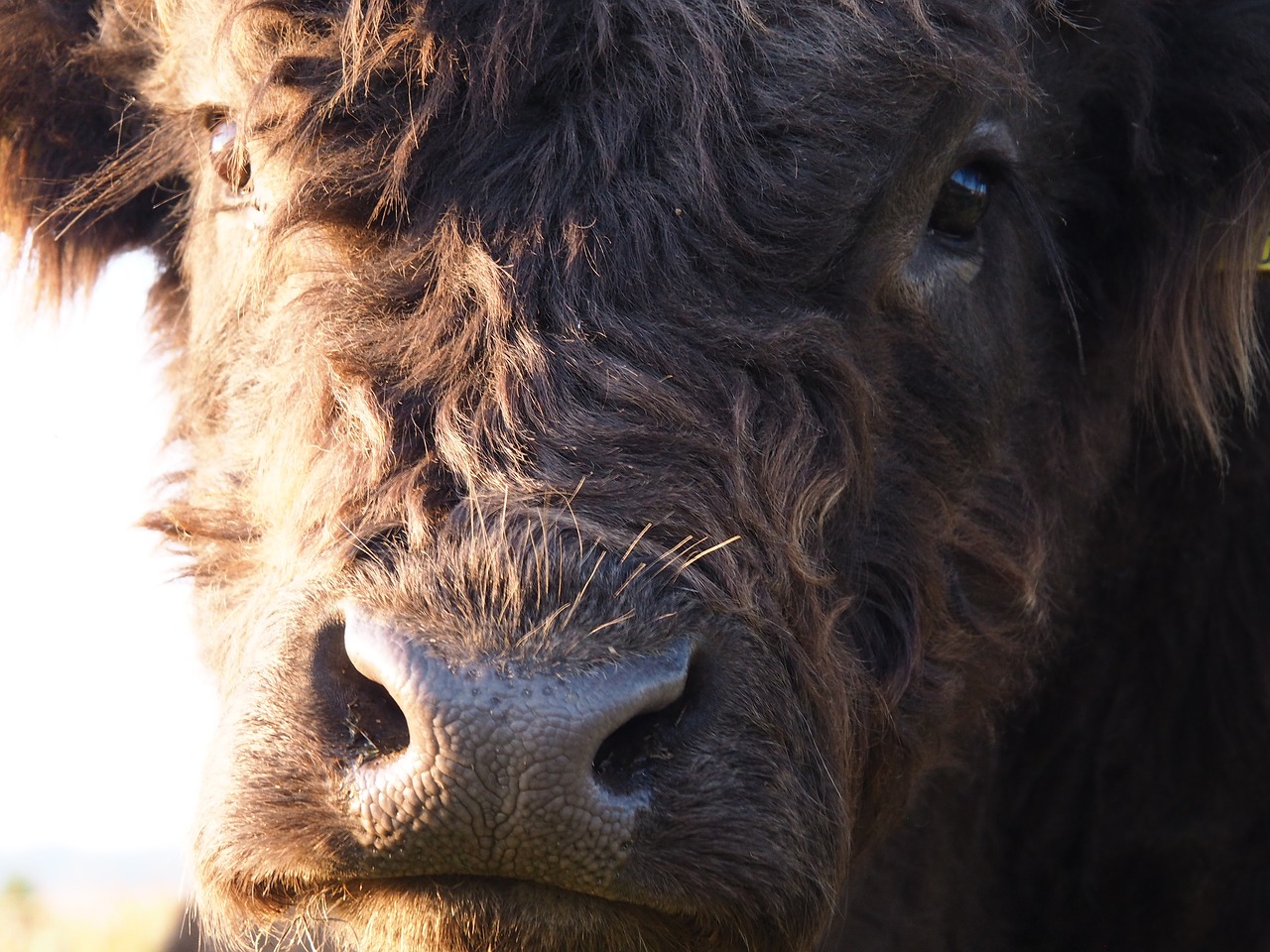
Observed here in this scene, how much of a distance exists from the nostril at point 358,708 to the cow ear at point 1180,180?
2001 millimetres

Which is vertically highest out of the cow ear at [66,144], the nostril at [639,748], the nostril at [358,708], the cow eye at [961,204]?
the cow ear at [66,144]

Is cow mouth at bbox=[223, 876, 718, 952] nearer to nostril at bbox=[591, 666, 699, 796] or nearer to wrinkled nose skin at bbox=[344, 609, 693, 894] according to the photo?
wrinkled nose skin at bbox=[344, 609, 693, 894]

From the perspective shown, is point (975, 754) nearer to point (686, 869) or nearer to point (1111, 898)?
point (1111, 898)

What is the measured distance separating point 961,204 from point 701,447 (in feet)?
3.34

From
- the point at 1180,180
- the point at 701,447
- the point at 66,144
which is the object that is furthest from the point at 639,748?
the point at 66,144

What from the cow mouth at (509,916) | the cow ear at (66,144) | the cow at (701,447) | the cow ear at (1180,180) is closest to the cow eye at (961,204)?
the cow at (701,447)

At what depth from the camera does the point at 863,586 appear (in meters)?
2.55

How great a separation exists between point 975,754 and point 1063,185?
1.35 m

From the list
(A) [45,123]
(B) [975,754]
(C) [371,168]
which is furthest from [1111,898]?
(A) [45,123]

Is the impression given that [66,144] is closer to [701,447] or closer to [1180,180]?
[701,447]

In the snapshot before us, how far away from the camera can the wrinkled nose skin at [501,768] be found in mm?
1736

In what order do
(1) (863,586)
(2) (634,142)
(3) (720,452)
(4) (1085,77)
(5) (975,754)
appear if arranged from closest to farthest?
(3) (720,452) < (2) (634,142) < (1) (863,586) < (4) (1085,77) < (5) (975,754)

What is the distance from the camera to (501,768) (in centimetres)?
175

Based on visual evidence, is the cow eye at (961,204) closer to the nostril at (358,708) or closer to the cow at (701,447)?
the cow at (701,447)
